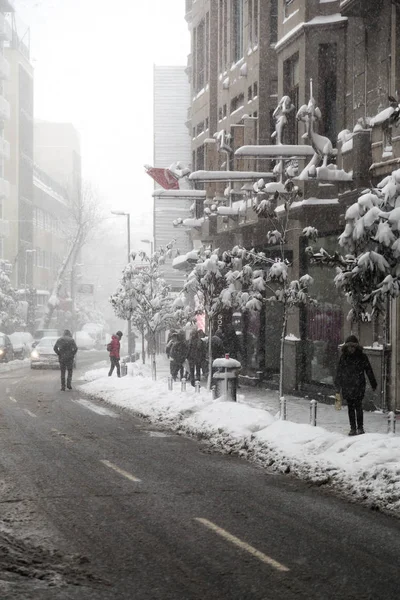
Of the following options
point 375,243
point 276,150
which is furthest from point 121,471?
point 276,150

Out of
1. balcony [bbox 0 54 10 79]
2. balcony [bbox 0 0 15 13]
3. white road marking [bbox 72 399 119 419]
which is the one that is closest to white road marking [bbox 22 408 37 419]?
white road marking [bbox 72 399 119 419]

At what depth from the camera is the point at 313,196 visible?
2369 cm

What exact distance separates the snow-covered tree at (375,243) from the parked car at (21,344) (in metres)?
49.2

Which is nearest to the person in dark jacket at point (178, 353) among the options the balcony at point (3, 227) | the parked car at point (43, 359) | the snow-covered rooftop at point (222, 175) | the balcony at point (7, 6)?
the snow-covered rooftop at point (222, 175)

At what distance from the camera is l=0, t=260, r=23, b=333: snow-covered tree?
226ft

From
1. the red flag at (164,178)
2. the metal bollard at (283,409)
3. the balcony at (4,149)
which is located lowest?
the metal bollard at (283,409)

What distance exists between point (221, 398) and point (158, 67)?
49.5 meters

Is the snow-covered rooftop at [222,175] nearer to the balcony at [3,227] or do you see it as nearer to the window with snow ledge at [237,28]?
the window with snow ledge at [237,28]

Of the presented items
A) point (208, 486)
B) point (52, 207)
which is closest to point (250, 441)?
point (208, 486)

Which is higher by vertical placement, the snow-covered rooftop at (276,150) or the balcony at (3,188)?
the balcony at (3,188)

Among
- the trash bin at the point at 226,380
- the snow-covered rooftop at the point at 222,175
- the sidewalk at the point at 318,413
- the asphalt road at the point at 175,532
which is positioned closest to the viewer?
the asphalt road at the point at 175,532

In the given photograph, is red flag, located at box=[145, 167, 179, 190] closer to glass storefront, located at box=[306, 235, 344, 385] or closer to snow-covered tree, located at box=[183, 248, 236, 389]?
snow-covered tree, located at box=[183, 248, 236, 389]

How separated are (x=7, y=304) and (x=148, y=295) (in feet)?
97.9

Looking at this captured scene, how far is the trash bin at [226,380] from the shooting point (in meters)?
21.9
